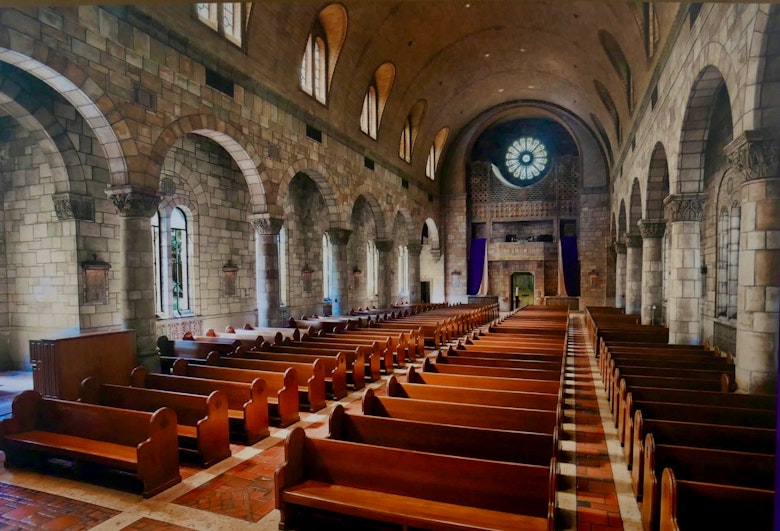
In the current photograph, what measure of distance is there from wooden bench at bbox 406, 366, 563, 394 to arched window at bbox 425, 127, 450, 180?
2047cm

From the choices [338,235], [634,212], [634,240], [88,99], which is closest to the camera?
[88,99]

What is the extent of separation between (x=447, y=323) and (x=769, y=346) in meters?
8.00

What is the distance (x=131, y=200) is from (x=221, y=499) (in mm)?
5919

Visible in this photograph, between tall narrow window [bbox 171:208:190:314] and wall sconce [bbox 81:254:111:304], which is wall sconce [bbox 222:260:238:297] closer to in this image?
tall narrow window [bbox 171:208:190:314]

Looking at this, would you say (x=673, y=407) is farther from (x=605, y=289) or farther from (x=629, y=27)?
(x=605, y=289)

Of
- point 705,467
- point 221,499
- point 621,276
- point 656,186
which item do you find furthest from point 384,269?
point 705,467

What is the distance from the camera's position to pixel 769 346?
5297mm

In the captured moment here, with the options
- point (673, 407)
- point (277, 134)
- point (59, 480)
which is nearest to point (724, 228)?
point (673, 407)

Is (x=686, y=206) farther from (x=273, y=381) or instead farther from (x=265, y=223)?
(x=265, y=223)

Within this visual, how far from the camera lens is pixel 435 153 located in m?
26.4

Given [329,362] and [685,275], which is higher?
[685,275]

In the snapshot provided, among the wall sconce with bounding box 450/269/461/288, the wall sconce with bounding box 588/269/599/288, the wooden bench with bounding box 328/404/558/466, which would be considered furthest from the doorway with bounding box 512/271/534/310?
the wooden bench with bounding box 328/404/558/466

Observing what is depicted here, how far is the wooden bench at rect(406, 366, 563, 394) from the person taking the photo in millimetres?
5383

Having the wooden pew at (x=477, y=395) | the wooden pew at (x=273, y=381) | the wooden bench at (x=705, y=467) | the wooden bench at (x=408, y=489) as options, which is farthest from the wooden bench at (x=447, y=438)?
the wooden pew at (x=273, y=381)
